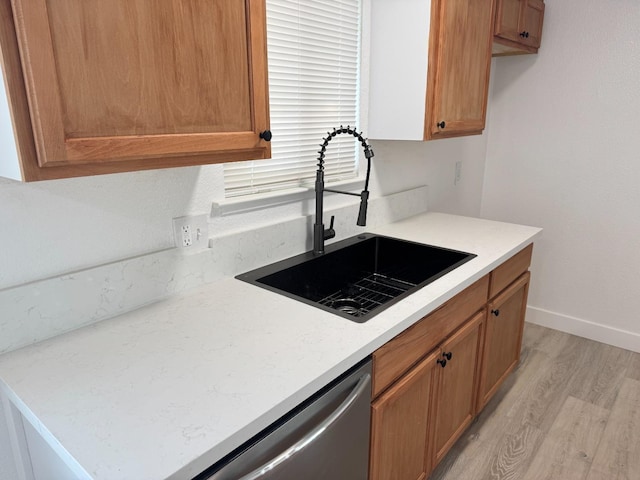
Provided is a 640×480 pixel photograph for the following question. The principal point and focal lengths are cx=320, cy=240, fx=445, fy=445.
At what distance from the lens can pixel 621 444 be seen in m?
2.02

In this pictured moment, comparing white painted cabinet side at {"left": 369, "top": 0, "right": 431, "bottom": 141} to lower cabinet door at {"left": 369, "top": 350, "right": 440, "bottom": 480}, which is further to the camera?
white painted cabinet side at {"left": 369, "top": 0, "right": 431, "bottom": 141}

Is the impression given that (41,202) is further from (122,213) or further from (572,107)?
(572,107)

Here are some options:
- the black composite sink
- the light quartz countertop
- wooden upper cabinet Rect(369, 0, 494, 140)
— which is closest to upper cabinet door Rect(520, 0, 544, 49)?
wooden upper cabinet Rect(369, 0, 494, 140)

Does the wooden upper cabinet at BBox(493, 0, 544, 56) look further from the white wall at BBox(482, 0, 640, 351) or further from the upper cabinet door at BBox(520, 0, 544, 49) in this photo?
the white wall at BBox(482, 0, 640, 351)

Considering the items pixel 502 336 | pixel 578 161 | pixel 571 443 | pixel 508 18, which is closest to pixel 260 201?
pixel 502 336

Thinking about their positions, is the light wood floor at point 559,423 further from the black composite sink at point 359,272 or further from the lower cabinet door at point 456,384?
the black composite sink at point 359,272

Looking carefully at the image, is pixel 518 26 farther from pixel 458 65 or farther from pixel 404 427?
pixel 404 427

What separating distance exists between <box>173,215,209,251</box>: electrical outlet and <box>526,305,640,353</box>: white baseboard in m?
2.60

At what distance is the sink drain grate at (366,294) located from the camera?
1709 millimetres

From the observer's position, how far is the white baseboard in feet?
9.19

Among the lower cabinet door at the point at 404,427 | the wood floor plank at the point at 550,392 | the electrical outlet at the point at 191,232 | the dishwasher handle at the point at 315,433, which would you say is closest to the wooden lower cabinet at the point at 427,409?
the lower cabinet door at the point at 404,427

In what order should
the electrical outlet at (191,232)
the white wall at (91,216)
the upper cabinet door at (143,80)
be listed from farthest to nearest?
the electrical outlet at (191,232) < the white wall at (91,216) < the upper cabinet door at (143,80)

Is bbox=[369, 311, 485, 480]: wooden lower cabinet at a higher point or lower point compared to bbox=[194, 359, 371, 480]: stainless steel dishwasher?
lower

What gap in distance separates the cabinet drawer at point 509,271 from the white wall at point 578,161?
3.11 ft
